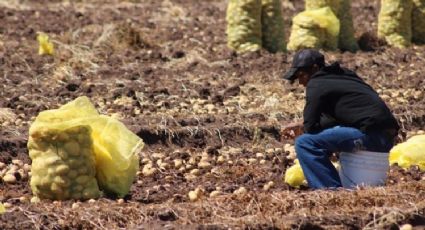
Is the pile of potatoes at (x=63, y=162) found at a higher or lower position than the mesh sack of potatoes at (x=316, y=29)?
higher

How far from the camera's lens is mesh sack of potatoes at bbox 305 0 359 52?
45.7ft

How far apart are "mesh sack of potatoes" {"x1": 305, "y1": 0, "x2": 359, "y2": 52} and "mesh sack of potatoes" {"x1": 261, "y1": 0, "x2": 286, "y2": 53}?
57 centimetres

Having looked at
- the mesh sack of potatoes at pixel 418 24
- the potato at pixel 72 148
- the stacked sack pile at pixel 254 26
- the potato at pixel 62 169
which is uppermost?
the potato at pixel 72 148

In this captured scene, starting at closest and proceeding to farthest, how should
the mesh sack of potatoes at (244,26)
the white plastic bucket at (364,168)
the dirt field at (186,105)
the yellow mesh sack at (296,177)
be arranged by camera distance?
the dirt field at (186,105), the white plastic bucket at (364,168), the yellow mesh sack at (296,177), the mesh sack of potatoes at (244,26)

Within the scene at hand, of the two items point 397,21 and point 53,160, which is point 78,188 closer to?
point 53,160

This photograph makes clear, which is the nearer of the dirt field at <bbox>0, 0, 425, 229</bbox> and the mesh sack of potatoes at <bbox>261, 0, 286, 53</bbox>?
the dirt field at <bbox>0, 0, 425, 229</bbox>

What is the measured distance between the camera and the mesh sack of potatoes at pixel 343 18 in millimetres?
13938

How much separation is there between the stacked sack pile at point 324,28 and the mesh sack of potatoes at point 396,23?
0.47 metres

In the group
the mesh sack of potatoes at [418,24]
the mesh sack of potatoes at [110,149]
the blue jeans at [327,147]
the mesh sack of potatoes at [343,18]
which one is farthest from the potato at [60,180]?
the mesh sack of potatoes at [418,24]

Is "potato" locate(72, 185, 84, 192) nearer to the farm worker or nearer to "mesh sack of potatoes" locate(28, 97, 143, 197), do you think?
"mesh sack of potatoes" locate(28, 97, 143, 197)

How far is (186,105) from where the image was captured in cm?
1059

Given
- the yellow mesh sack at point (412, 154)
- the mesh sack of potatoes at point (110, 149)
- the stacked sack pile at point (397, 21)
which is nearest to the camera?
the mesh sack of potatoes at point (110, 149)

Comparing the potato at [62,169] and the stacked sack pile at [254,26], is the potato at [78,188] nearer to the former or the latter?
the potato at [62,169]

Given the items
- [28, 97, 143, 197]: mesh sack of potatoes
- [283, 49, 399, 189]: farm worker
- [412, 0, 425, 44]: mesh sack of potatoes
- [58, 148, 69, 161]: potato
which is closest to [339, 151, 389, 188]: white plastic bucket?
[283, 49, 399, 189]: farm worker
